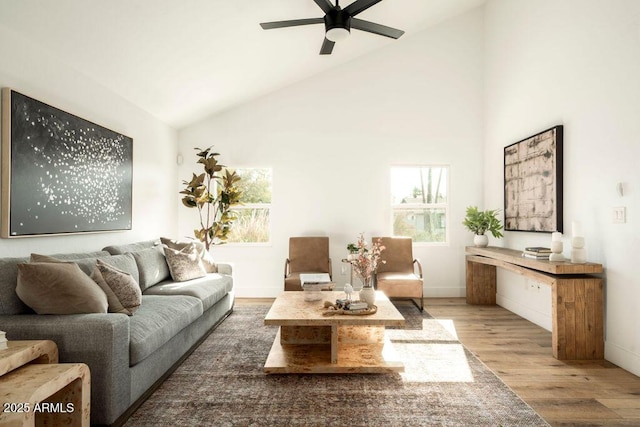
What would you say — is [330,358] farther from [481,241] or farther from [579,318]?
[481,241]

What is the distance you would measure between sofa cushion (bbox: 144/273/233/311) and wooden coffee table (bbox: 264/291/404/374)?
0.71m

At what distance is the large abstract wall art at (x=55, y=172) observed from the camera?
2.62 m

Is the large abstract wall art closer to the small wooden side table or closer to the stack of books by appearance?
the small wooden side table

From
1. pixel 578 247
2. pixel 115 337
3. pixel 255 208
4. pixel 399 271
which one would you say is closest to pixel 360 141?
pixel 255 208

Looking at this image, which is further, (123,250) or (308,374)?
(123,250)

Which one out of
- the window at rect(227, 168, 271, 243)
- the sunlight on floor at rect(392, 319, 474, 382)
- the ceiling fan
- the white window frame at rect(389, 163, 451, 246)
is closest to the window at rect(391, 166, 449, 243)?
the white window frame at rect(389, 163, 451, 246)

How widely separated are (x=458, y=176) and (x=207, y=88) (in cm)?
365

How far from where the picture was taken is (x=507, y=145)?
495cm

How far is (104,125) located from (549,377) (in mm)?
4414

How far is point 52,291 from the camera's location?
2244 millimetres

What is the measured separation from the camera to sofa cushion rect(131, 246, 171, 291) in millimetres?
3594

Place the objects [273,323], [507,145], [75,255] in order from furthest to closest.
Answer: [507,145]
[75,255]
[273,323]

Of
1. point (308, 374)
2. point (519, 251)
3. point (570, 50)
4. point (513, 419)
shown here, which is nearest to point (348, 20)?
point (570, 50)

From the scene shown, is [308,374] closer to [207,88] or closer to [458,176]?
[207,88]
